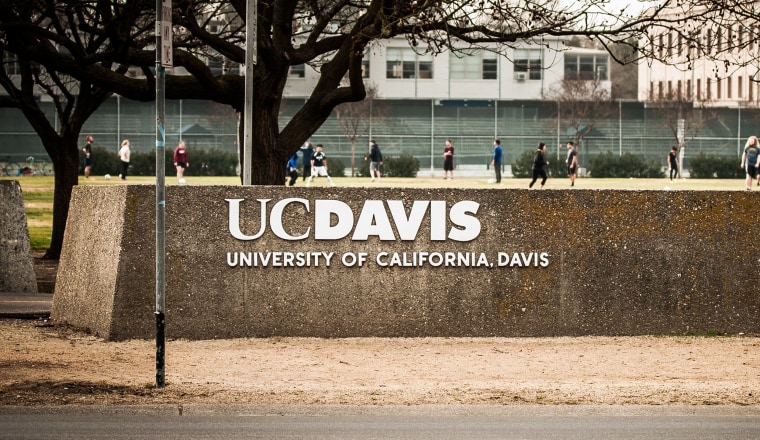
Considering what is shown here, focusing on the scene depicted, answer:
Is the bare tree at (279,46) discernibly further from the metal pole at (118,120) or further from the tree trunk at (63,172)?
the metal pole at (118,120)

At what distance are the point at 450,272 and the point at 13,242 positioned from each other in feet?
20.0

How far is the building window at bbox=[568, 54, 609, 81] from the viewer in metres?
75.5

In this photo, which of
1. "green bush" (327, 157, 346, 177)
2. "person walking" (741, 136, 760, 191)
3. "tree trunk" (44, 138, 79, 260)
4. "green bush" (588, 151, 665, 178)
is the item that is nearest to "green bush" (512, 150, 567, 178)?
"green bush" (588, 151, 665, 178)

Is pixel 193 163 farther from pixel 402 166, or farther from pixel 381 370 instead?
pixel 381 370

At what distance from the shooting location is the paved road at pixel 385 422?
23.8ft

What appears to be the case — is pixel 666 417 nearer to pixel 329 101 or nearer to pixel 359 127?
pixel 329 101

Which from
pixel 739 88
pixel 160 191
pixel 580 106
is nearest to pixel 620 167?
pixel 580 106

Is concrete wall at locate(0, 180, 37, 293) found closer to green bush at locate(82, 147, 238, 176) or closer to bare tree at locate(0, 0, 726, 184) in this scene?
bare tree at locate(0, 0, 726, 184)

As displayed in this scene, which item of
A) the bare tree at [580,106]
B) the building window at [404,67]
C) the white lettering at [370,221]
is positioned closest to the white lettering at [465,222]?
the white lettering at [370,221]

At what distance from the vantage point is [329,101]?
17641 millimetres

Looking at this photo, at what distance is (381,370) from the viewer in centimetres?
995

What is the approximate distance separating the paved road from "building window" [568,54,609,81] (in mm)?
67945

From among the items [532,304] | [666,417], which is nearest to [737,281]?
[532,304]

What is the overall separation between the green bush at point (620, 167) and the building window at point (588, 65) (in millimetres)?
14793
